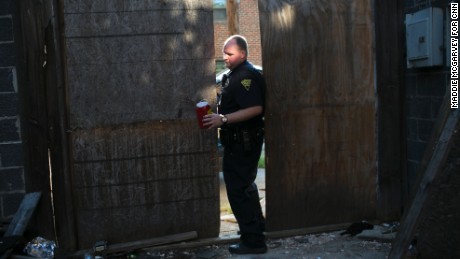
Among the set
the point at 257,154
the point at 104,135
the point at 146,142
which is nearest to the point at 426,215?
the point at 257,154

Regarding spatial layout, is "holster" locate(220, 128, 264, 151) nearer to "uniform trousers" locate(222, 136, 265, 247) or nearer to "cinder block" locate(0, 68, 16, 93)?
"uniform trousers" locate(222, 136, 265, 247)

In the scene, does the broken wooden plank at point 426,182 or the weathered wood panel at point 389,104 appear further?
the weathered wood panel at point 389,104

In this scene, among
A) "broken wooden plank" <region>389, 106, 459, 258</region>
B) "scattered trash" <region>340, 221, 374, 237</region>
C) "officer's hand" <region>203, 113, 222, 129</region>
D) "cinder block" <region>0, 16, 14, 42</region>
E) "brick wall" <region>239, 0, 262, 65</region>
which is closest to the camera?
"broken wooden plank" <region>389, 106, 459, 258</region>

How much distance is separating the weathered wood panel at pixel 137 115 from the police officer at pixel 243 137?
26 centimetres

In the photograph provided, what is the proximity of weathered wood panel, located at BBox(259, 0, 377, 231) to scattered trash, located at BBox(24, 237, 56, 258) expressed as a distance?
1.97 meters

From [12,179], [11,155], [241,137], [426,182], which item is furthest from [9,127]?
[426,182]

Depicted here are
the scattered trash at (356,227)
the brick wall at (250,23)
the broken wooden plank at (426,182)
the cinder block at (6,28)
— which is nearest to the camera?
the broken wooden plank at (426,182)

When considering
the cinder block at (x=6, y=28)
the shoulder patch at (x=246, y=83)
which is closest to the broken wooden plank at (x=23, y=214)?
the cinder block at (x=6, y=28)

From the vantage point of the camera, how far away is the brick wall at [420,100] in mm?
4433

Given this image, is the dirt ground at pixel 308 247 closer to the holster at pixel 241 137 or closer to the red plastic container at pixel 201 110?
the holster at pixel 241 137

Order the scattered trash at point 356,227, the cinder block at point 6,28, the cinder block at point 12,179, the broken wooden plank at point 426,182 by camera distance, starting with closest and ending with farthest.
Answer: the broken wooden plank at point 426,182 < the cinder block at point 6,28 < the cinder block at point 12,179 < the scattered trash at point 356,227

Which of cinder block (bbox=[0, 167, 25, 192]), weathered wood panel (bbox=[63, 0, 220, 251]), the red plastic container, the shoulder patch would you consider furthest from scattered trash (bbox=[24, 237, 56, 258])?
the shoulder patch

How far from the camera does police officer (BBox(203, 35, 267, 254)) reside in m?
4.45

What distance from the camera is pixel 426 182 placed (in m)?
3.53
